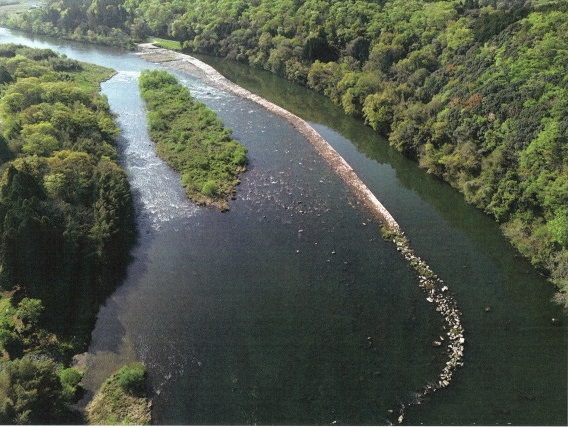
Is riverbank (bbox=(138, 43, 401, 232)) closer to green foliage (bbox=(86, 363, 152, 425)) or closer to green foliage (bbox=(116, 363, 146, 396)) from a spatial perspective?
green foliage (bbox=(116, 363, 146, 396))

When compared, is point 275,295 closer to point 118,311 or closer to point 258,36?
point 118,311

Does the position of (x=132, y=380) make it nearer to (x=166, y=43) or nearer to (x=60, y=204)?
(x=60, y=204)

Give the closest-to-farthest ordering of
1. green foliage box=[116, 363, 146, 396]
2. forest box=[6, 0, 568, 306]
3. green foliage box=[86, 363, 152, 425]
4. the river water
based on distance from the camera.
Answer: green foliage box=[86, 363, 152, 425] → the river water → green foliage box=[116, 363, 146, 396] → forest box=[6, 0, 568, 306]

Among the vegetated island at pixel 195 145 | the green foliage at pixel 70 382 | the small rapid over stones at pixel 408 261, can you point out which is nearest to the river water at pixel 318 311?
the small rapid over stones at pixel 408 261

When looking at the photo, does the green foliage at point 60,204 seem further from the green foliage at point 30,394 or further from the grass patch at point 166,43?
the grass patch at point 166,43

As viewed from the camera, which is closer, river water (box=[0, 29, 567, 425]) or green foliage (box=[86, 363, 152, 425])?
green foliage (box=[86, 363, 152, 425])

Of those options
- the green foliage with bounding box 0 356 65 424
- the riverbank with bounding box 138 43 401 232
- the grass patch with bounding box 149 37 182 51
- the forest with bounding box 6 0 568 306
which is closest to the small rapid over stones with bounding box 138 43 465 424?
the riverbank with bounding box 138 43 401 232

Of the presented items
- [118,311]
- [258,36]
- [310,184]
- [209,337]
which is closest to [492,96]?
[310,184]
